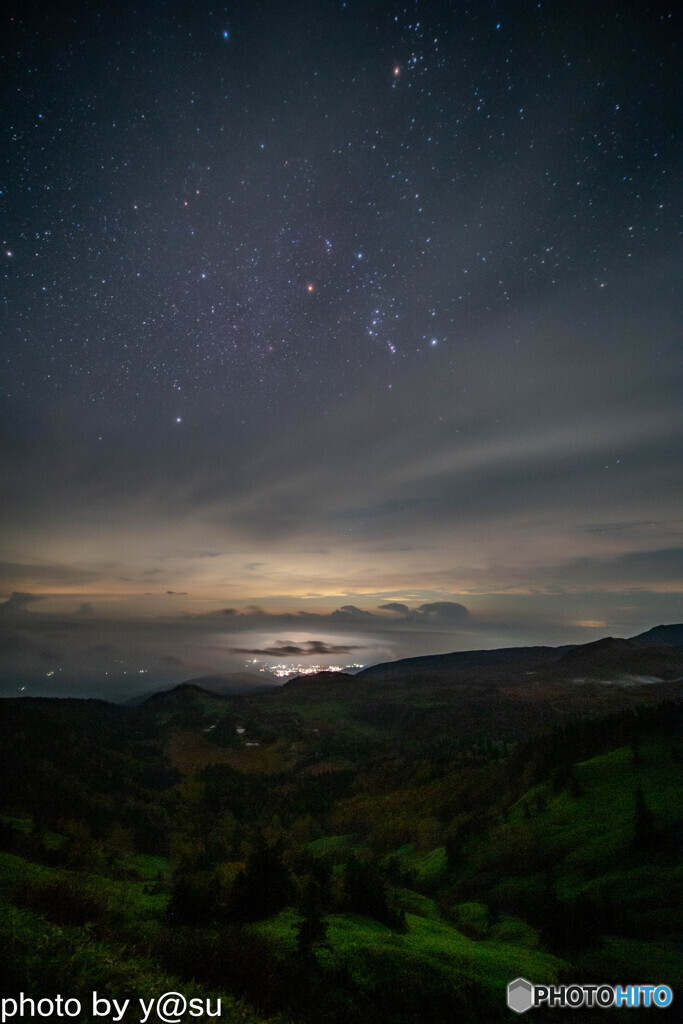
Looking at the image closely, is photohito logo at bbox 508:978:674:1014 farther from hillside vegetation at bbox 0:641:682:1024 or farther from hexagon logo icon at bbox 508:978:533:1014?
hillside vegetation at bbox 0:641:682:1024

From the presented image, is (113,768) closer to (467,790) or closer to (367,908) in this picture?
(467,790)

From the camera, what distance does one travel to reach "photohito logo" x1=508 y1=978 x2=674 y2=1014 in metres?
12.9

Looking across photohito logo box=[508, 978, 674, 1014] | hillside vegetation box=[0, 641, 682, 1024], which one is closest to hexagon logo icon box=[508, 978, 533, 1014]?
photohito logo box=[508, 978, 674, 1014]

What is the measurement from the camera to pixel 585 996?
1354 cm

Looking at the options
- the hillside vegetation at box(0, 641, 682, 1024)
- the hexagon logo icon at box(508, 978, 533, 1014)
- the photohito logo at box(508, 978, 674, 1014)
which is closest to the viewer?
the hillside vegetation at box(0, 641, 682, 1024)

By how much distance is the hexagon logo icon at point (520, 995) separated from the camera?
1248cm

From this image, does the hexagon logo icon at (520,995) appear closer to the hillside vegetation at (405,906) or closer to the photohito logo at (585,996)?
the photohito logo at (585,996)

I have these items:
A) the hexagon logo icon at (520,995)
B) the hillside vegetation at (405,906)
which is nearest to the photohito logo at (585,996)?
the hexagon logo icon at (520,995)

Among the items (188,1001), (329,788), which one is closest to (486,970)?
(188,1001)

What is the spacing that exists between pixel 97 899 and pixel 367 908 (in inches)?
455

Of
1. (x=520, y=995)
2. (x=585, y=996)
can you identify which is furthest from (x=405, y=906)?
(x=520, y=995)

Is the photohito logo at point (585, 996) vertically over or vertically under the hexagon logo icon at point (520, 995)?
under

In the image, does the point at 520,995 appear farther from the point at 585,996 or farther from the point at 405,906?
the point at 405,906

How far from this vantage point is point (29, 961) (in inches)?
356
